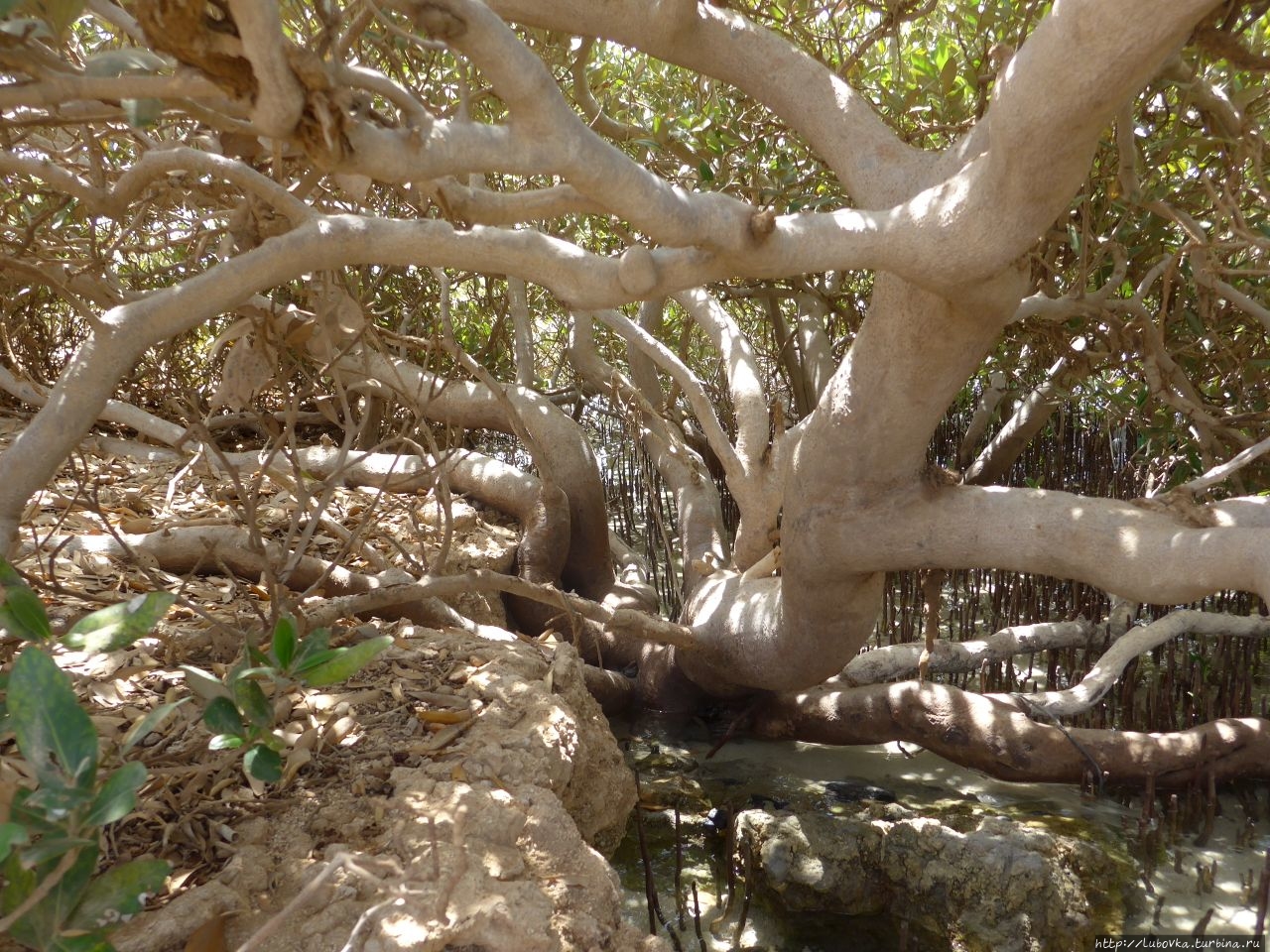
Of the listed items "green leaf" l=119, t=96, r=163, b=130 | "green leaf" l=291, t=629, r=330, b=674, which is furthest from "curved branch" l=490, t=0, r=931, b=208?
"green leaf" l=291, t=629, r=330, b=674

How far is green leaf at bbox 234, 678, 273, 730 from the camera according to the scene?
1316 mm

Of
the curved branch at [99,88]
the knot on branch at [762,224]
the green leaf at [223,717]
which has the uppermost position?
the knot on branch at [762,224]

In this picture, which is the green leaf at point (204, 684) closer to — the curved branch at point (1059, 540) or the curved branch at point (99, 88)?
the curved branch at point (99, 88)

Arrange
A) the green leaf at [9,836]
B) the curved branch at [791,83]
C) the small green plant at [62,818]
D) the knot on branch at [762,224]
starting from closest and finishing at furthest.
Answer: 1. the green leaf at [9,836]
2. the small green plant at [62,818]
3. the knot on branch at [762,224]
4. the curved branch at [791,83]

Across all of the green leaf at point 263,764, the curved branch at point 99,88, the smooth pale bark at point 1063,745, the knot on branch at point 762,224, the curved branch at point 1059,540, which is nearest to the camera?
the curved branch at point 99,88

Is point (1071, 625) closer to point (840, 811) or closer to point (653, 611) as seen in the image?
point (840, 811)

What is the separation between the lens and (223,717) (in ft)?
4.32

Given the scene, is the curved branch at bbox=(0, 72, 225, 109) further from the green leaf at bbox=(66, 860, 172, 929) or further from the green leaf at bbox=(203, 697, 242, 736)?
the green leaf at bbox=(66, 860, 172, 929)

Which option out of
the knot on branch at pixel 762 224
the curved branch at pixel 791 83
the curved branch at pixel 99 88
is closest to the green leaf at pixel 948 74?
the curved branch at pixel 791 83

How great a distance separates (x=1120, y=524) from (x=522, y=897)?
156cm

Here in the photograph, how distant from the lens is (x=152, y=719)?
1103 mm

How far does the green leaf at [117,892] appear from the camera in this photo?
1.13 metres

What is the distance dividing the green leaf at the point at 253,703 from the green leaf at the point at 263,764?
0.13ft

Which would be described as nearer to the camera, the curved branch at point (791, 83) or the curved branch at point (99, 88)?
the curved branch at point (99, 88)
